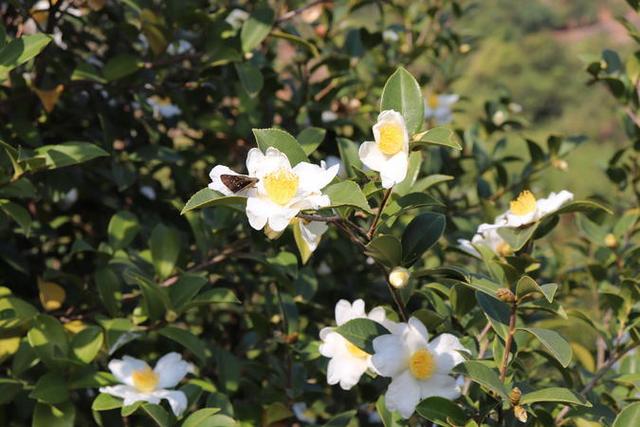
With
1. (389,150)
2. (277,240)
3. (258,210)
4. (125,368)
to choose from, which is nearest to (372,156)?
(389,150)

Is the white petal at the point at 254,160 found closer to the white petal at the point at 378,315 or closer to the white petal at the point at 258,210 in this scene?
the white petal at the point at 258,210

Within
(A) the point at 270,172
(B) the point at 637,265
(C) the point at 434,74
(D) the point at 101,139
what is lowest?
(C) the point at 434,74

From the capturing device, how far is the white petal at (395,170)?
Result: 670 millimetres

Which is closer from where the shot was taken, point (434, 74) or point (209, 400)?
point (209, 400)

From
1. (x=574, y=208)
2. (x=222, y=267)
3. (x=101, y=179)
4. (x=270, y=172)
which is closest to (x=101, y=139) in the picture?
(x=101, y=179)

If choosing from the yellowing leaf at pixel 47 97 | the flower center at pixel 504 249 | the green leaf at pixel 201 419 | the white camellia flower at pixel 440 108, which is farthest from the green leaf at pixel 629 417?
the white camellia flower at pixel 440 108

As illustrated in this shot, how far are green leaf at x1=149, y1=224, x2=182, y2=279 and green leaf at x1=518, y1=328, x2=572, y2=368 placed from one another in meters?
0.52

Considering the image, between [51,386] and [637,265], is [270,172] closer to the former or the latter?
[51,386]

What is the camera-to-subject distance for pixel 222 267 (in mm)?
1208

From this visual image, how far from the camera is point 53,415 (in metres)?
0.88

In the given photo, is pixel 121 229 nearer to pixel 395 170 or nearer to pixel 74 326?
pixel 74 326

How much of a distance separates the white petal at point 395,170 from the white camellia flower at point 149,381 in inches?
15.2

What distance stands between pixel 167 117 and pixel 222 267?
326 mm

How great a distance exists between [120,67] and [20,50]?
0.27 meters
